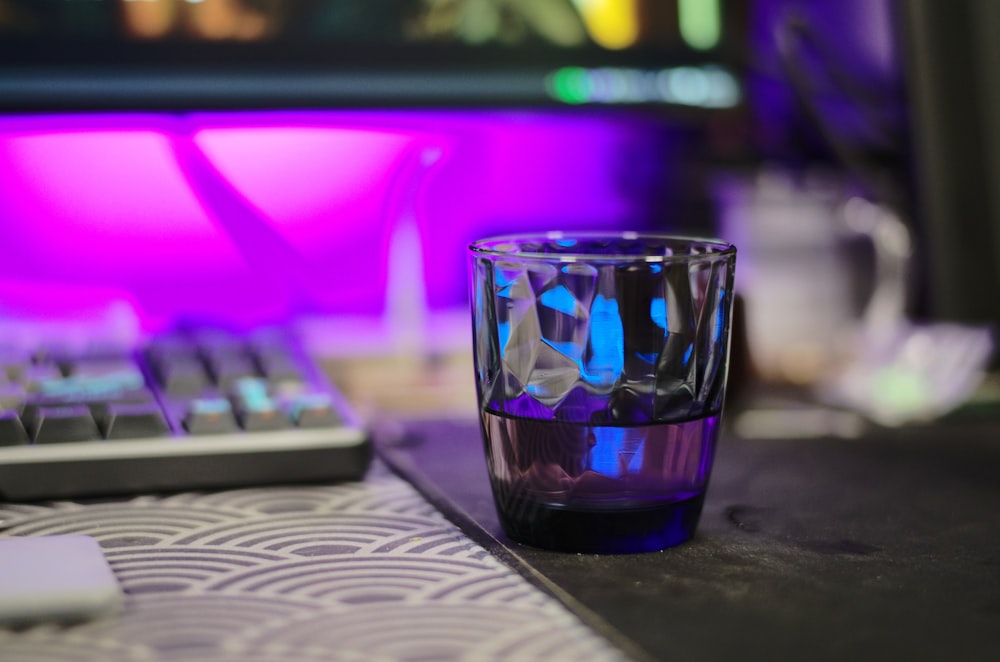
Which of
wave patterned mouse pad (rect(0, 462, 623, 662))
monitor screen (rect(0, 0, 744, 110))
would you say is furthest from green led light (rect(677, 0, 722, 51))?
wave patterned mouse pad (rect(0, 462, 623, 662))

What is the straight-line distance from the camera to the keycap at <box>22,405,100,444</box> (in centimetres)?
50

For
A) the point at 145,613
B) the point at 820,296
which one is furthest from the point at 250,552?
the point at 820,296

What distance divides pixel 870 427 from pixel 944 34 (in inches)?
9.6

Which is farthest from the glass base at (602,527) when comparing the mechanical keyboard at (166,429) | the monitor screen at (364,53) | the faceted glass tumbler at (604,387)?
the monitor screen at (364,53)

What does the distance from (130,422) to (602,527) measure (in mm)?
223

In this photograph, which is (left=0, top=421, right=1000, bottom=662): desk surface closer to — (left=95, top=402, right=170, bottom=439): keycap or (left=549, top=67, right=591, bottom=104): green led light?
(left=95, top=402, right=170, bottom=439): keycap

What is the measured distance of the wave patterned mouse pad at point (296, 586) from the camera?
325 mm

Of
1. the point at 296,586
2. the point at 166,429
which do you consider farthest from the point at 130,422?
the point at 296,586

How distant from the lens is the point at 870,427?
0.65 m

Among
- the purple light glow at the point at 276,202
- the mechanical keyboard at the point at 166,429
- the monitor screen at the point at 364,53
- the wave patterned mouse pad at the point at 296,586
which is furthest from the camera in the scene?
the purple light glow at the point at 276,202

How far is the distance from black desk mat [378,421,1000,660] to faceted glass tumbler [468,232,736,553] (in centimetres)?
2

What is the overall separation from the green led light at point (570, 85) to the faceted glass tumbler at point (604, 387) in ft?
1.07

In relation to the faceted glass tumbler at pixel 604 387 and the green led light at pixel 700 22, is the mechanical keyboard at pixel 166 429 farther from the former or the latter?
the green led light at pixel 700 22

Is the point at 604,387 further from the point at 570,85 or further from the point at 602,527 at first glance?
the point at 570,85
